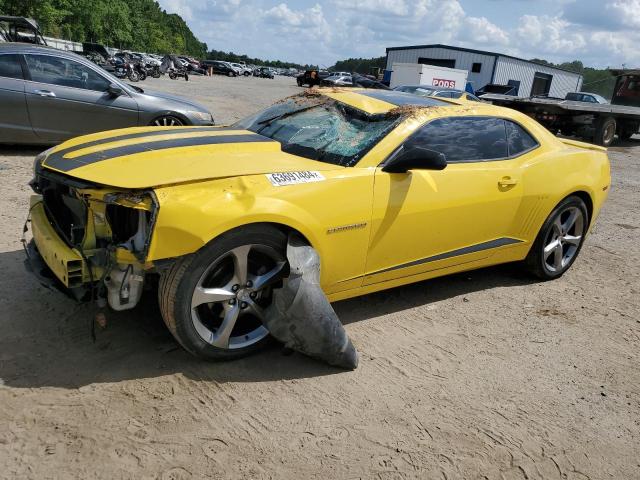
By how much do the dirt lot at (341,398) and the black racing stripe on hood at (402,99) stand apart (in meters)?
1.50

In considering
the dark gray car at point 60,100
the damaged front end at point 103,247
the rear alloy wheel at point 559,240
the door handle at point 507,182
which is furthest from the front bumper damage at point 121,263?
the dark gray car at point 60,100

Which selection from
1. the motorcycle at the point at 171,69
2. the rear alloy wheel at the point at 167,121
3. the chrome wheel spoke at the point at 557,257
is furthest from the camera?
the motorcycle at the point at 171,69

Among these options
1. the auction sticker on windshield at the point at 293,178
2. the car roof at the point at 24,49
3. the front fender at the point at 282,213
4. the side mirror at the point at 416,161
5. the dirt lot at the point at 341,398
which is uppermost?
the car roof at the point at 24,49

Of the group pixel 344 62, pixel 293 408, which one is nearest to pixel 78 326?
pixel 293 408

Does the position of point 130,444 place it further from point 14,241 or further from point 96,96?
point 96,96

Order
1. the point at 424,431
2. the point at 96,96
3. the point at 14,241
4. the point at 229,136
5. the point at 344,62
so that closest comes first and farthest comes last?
1. the point at 424,431
2. the point at 229,136
3. the point at 14,241
4. the point at 96,96
5. the point at 344,62

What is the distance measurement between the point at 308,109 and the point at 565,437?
277 centimetres

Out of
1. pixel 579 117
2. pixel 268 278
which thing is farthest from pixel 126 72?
pixel 268 278

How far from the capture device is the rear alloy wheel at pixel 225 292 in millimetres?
2795

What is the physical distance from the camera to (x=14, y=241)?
4.45 metres

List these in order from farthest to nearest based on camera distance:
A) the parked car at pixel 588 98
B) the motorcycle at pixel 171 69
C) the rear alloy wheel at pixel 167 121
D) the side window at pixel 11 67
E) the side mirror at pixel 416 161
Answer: the motorcycle at pixel 171 69 → the parked car at pixel 588 98 → the rear alloy wheel at pixel 167 121 → the side window at pixel 11 67 → the side mirror at pixel 416 161

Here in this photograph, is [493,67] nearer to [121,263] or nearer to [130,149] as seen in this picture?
[130,149]

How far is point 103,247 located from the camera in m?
2.85

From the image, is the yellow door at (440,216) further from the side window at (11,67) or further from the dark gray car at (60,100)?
the side window at (11,67)
